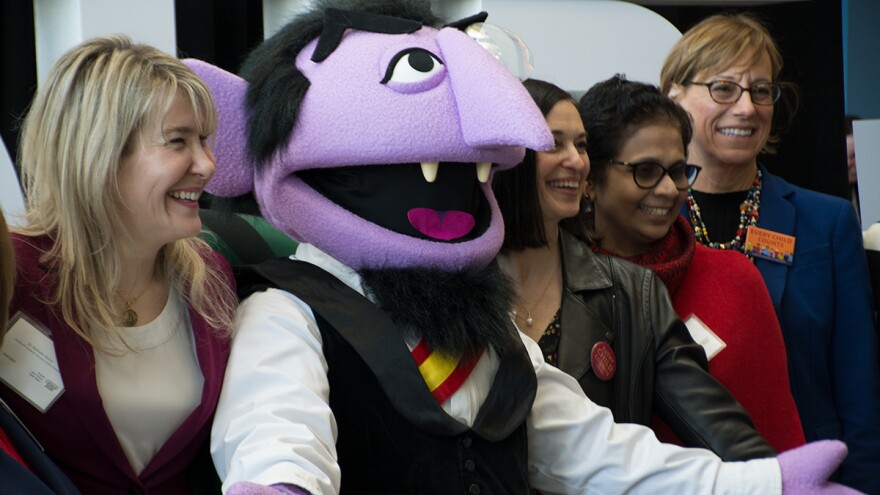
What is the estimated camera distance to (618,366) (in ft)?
7.07

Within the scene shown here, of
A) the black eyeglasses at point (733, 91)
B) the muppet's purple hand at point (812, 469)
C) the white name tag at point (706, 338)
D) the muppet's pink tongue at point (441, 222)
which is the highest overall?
the muppet's pink tongue at point (441, 222)

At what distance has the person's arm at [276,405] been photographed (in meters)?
1.52

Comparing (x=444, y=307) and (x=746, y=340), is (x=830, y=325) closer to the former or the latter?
(x=746, y=340)

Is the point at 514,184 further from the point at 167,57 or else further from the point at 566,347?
the point at 167,57

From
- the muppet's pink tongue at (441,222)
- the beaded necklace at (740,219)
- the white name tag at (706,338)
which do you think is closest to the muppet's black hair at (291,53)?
the muppet's pink tongue at (441,222)

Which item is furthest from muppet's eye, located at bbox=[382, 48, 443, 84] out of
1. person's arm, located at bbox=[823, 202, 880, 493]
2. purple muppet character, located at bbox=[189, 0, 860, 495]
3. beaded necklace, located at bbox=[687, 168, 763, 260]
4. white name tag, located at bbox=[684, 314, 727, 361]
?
person's arm, located at bbox=[823, 202, 880, 493]

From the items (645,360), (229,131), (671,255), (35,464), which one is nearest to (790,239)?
(671,255)

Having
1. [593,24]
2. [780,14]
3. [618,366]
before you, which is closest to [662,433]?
[618,366]

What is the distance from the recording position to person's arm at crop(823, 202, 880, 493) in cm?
274

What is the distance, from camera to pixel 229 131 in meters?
1.89

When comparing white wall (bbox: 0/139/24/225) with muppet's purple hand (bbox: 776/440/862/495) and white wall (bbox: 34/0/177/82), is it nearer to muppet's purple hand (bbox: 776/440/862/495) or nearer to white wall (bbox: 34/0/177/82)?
white wall (bbox: 34/0/177/82)

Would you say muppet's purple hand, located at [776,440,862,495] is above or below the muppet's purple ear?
below

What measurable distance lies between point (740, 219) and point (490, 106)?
1224 millimetres

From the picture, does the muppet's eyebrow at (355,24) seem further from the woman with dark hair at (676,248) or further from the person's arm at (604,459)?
→ the woman with dark hair at (676,248)
